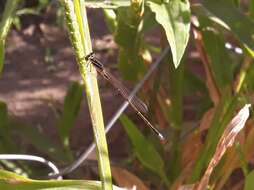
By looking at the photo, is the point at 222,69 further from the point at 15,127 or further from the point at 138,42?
the point at 15,127

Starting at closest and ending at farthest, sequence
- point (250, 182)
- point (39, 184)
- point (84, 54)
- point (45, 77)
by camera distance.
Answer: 1. point (84, 54)
2. point (39, 184)
3. point (250, 182)
4. point (45, 77)

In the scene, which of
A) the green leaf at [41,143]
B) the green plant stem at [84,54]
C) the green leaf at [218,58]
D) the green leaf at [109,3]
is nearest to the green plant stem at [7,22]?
the green leaf at [109,3]

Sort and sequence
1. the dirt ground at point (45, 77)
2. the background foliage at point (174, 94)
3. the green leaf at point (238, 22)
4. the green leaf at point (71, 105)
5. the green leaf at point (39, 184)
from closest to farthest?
the green leaf at point (39, 184)
the background foliage at point (174, 94)
the green leaf at point (238, 22)
the green leaf at point (71, 105)
the dirt ground at point (45, 77)

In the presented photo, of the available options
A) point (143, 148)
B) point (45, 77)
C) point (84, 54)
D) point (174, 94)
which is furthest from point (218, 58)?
point (45, 77)

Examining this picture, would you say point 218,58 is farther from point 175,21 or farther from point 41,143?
point 41,143

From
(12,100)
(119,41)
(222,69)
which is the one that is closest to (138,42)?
(119,41)

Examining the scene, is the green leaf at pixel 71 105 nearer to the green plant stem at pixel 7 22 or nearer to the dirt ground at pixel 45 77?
the dirt ground at pixel 45 77
